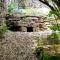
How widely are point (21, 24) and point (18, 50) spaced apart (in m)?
3.59

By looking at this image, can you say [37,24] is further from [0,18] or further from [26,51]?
[26,51]

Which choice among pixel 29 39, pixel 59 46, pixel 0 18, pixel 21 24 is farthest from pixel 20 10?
pixel 59 46

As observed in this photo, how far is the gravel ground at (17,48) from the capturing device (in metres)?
4.96

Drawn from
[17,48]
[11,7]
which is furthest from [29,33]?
[11,7]

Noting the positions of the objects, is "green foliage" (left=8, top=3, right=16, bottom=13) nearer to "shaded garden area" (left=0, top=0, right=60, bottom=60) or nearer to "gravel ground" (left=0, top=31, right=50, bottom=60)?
"shaded garden area" (left=0, top=0, right=60, bottom=60)

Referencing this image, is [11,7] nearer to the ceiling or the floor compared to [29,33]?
nearer to the ceiling

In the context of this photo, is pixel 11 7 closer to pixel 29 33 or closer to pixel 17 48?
pixel 29 33

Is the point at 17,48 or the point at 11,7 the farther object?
the point at 11,7

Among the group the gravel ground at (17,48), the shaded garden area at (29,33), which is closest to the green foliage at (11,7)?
the shaded garden area at (29,33)

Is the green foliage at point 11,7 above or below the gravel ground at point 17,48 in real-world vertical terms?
above

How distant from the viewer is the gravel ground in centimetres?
496

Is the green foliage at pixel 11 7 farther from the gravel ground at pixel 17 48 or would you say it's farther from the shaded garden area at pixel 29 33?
→ the gravel ground at pixel 17 48

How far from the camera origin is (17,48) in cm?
558

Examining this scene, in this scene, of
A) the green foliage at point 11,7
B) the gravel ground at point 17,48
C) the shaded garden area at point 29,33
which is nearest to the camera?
the shaded garden area at point 29,33
